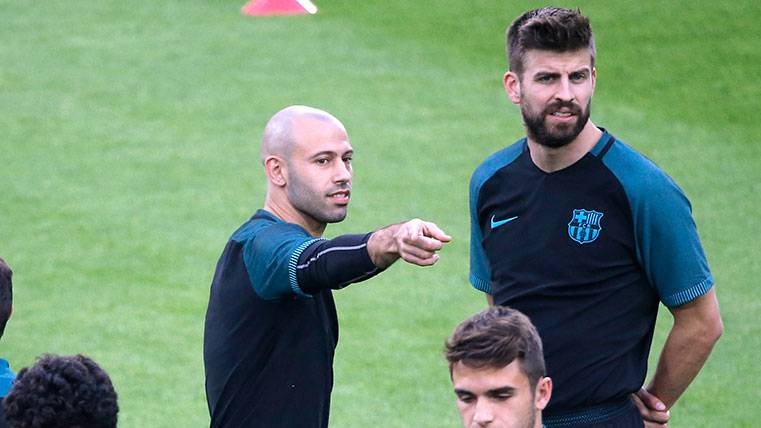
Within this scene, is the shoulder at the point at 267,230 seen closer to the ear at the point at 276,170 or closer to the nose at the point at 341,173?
the ear at the point at 276,170

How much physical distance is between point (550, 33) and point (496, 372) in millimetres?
1181

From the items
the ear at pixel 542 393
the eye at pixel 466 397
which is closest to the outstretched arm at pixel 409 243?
the eye at pixel 466 397

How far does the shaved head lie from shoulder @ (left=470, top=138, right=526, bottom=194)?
0.52 meters

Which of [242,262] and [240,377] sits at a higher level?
[242,262]

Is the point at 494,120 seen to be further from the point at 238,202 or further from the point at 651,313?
the point at 651,313

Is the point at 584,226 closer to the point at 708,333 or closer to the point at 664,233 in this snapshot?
the point at 664,233

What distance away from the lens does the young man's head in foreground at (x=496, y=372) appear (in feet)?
13.4

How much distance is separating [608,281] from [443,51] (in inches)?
388

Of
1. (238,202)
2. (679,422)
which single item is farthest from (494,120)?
(679,422)

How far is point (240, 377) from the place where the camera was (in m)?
4.50

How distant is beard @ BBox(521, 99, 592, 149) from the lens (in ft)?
14.9

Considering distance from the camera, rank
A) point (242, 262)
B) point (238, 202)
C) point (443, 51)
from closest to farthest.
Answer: point (242, 262), point (238, 202), point (443, 51)

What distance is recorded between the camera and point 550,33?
4.56m

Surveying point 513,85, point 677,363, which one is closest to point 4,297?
point 513,85
